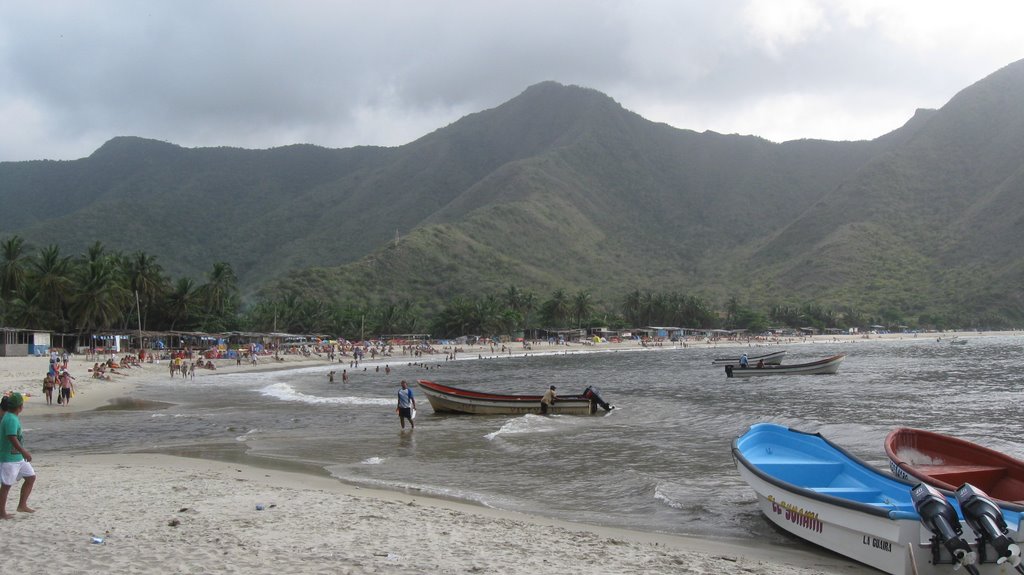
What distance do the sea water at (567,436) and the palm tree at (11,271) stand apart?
3612 cm

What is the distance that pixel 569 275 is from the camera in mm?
158375

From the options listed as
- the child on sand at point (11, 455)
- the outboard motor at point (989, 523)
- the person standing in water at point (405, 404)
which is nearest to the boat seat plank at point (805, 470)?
the outboard motor at point (989, 523)

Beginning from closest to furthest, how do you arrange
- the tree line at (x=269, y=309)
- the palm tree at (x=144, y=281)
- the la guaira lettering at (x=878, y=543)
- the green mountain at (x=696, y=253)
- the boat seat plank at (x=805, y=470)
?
1. the la guaira lettering at (x=878, y=543)
2. the boat seat plank at (x=805, y=470)
3. the tree line at (x=269, y=309)
4. the palm tree at (x=144, y=281)
5. the green mountain at (x=696, y=253)

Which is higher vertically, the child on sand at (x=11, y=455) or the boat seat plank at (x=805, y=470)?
the child on sand at (x=11, y=455)

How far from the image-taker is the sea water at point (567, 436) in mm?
11992

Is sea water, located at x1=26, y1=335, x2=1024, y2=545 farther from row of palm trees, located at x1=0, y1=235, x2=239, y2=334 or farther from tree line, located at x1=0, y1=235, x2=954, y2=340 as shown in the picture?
tree line, located at x1=0, y1=235, x2=954, y2=340

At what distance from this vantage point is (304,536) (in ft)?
25.8

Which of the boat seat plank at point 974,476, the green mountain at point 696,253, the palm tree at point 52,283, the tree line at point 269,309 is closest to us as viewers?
the boat seat plank at point 974,476

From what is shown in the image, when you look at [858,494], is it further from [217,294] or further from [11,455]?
[217,294]

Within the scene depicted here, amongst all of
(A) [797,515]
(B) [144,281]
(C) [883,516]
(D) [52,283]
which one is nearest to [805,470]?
(A) [797,515]

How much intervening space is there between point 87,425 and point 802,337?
414 ft

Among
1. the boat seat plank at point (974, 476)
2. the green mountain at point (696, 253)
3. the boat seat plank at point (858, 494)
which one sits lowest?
the boat seat plank at point (858, 494)

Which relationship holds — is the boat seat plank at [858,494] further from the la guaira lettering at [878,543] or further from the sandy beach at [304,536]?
the la guaira lettering at [878,543]

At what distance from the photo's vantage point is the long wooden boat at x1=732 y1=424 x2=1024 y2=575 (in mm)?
7168
